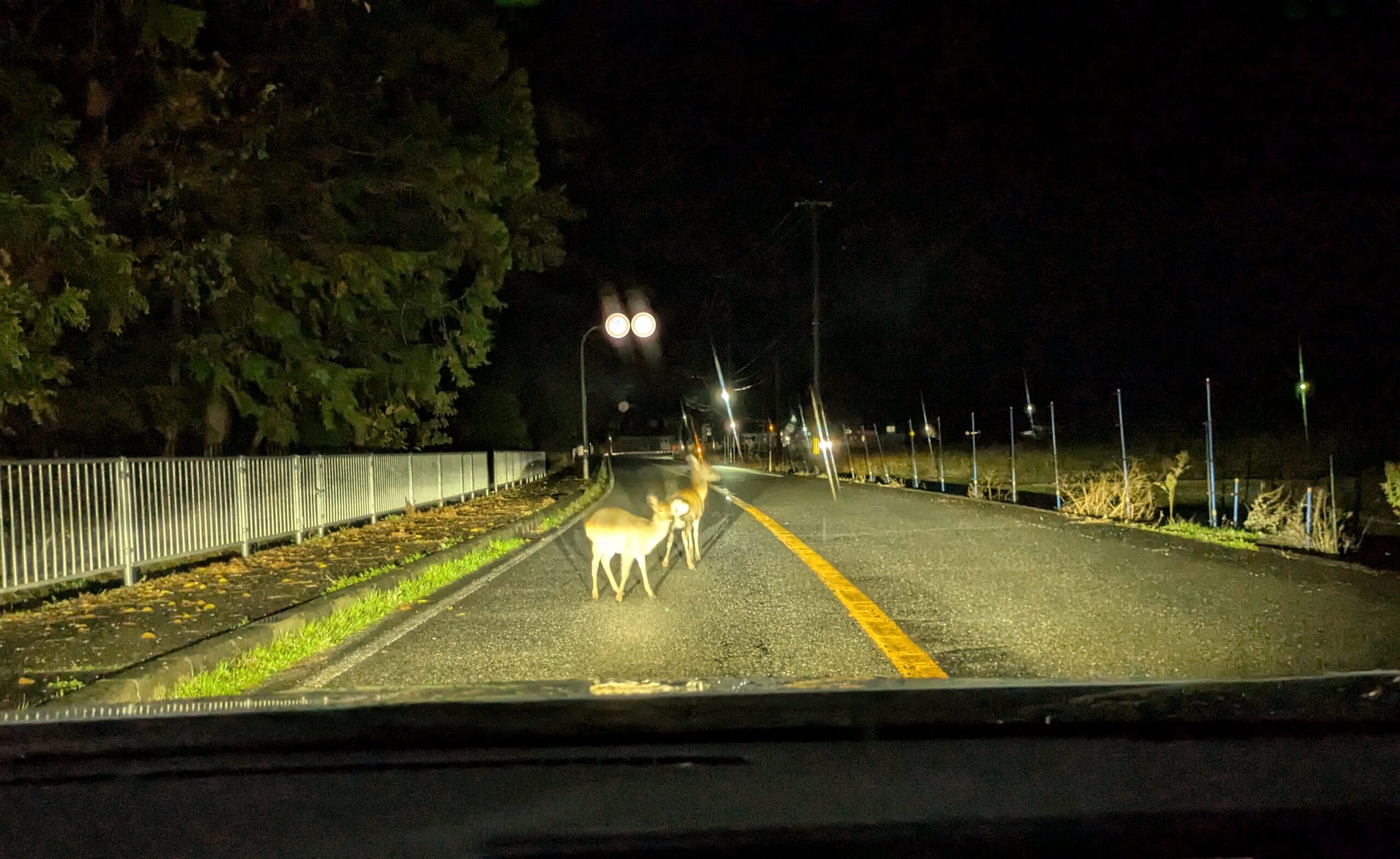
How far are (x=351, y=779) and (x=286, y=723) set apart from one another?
2.15ft

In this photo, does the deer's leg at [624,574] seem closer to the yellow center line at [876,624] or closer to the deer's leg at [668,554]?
the deer's leg at [668,554]

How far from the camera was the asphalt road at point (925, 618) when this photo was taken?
21.1ft

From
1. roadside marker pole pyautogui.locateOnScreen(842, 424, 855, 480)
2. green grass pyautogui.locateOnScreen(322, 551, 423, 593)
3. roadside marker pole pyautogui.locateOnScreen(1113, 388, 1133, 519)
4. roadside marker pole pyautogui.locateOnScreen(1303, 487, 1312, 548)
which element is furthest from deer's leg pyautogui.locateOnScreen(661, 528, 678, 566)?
roadside marker pole pyautogui.locateOnScreen(842, 424, 855, 480)

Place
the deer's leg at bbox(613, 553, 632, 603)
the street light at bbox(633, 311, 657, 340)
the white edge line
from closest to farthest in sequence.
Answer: the white edge line
the deer's leg at bbox(613, 553, 632, 603)
the street light at bbox(633, 311, 657, 340)

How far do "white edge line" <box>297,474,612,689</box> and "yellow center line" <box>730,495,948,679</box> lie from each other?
11.6 ft

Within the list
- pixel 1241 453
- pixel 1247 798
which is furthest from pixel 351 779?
pixel 1241 453

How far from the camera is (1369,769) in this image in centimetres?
294

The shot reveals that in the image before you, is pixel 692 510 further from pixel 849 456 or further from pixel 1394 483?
pixel 849 456

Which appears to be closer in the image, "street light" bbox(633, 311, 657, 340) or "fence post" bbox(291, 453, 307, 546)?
"fence post" bbox(291, 453, 307, 546)

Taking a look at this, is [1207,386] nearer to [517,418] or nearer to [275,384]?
[275,384]

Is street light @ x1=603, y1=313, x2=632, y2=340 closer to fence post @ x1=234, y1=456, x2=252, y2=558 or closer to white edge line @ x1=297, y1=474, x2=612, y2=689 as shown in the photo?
white edge line @ x1=297, y1=474, x2=612, y2=689

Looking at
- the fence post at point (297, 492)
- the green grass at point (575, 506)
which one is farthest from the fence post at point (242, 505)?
the green grass at point (575, 506)

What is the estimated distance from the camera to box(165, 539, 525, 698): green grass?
6371 millimetres

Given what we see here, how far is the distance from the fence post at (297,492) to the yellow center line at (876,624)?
6.91 m
